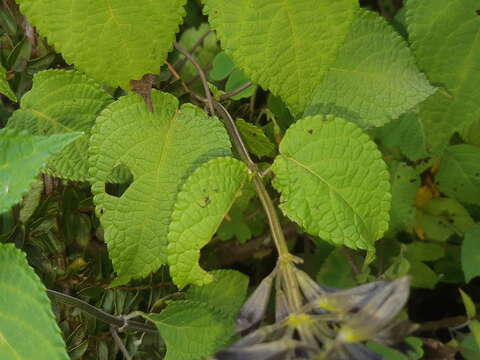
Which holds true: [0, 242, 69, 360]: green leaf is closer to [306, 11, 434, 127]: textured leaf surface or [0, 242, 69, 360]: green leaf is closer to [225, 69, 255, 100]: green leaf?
[306, 11, 434, 127]: textured leaf surface

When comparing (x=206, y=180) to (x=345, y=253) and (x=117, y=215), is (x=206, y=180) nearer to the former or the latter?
(x=117, y=215)

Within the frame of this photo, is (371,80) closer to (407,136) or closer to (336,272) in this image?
(407,136)

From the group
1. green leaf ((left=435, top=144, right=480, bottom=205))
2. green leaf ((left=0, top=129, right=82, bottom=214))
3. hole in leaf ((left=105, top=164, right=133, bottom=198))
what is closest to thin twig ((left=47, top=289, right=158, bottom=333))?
hole in leaf ((left=105, top=164, right=133, bottom=198))

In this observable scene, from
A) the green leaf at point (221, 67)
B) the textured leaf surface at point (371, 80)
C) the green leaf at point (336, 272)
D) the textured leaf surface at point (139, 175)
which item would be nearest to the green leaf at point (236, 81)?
the green leaf at point (221, 67)

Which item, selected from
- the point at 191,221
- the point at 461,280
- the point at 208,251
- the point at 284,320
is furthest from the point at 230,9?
the point at 461,280

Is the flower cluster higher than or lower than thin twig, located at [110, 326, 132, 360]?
higher

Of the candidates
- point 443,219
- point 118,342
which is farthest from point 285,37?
point 443,219
